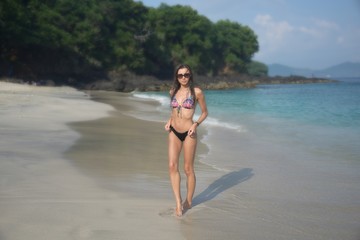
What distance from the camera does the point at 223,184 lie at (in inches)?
214

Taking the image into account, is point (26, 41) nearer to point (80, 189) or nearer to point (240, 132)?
point (240, 132)

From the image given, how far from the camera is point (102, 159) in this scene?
259 inches

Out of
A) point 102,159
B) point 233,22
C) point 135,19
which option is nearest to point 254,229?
point 102,159

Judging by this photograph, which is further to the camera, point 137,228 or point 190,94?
point 190,94

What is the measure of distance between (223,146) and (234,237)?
5.22 metres

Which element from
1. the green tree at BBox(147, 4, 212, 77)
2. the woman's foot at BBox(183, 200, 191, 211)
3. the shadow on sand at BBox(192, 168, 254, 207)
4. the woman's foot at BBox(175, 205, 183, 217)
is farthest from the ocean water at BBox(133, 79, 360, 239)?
the green tree at BBox(147, 4, 212, 77)

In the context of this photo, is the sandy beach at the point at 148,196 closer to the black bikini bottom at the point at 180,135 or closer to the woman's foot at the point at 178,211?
the woman's foot at the point at 178,211

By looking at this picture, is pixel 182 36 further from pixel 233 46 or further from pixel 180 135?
pixel 180 135

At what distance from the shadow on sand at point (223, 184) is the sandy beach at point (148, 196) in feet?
0.05

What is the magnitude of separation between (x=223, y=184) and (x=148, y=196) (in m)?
1.23

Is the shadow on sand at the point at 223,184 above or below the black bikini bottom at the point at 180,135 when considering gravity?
below

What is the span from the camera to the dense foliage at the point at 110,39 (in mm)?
39406

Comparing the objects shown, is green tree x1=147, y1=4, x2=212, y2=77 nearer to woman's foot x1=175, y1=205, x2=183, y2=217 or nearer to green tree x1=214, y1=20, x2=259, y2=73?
green tree x1=214, y1=20, x2=259, y2=73

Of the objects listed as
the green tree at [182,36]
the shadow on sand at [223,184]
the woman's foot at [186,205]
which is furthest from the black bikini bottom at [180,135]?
the green tree at [182,36]
